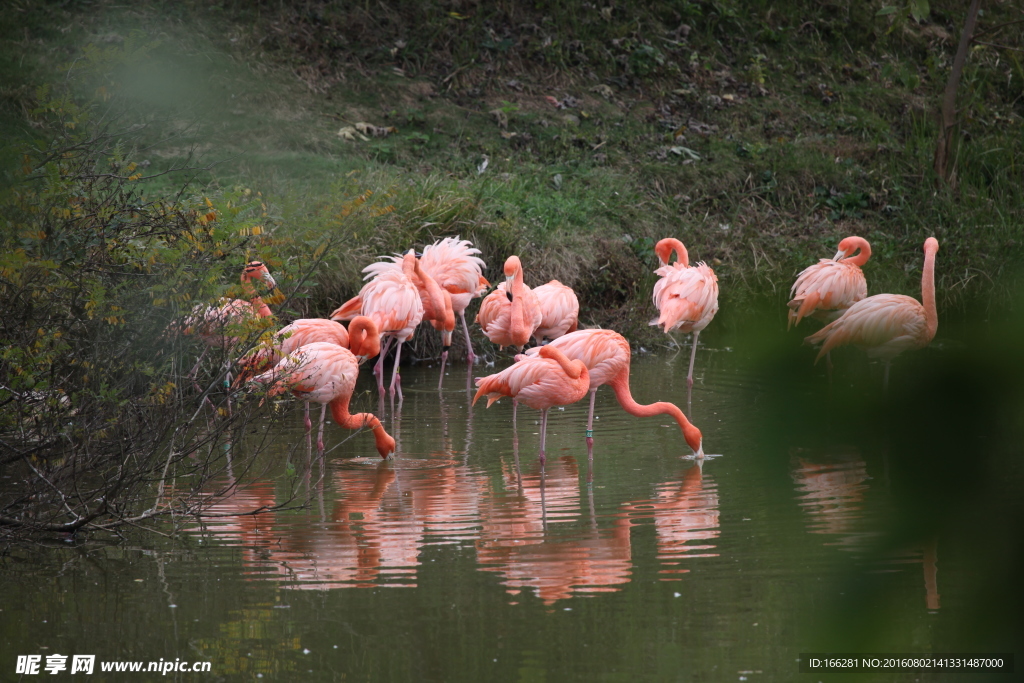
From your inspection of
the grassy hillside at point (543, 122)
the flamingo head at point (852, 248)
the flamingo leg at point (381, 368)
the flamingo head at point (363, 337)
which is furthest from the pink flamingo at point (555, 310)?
the flamingo head at point (852, 248)

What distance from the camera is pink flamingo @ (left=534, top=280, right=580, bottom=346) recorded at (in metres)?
8.06

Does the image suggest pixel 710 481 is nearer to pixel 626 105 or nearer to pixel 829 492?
pixel 829 492

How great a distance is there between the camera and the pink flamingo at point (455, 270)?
27.9 ft

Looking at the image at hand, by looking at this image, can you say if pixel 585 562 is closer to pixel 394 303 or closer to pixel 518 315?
pixel 518 315

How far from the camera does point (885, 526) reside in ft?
3.00

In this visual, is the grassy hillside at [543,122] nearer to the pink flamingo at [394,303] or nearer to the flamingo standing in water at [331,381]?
the pink flamingo at [394,303]

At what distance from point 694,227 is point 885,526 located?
1075 centimetres

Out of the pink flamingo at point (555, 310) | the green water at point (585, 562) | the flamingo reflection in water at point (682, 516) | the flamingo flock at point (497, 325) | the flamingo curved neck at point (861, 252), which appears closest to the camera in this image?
the green water at point (585, 562)

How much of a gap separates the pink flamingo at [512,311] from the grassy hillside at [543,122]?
1.27 meters

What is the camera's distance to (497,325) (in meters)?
7.86

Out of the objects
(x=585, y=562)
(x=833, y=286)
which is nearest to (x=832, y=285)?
(x=833, y=286)

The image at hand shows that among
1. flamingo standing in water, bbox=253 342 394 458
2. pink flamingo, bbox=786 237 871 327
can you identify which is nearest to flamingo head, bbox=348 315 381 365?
flamingo standing in water, bbox=253 342 394 458

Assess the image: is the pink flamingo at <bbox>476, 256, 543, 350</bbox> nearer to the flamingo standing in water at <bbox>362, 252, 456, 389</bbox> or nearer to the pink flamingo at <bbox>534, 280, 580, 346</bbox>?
the pink flamingo at <bbox>534, 280, 580, 346</bbox>

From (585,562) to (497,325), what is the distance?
3810mm
